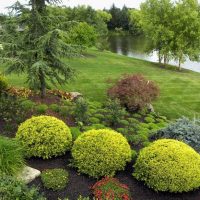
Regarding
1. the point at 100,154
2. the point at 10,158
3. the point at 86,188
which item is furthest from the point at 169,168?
the point at 10,158

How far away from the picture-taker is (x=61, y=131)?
9.13 m

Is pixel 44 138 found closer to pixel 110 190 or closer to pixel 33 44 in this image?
pixel 110 190

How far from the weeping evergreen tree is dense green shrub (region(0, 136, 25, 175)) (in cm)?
453

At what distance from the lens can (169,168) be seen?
7734 millimetres

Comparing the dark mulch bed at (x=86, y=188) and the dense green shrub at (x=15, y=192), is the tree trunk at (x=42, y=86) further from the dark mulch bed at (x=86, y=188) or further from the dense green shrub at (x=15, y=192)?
the dense green shrub at (x=15, y=192)

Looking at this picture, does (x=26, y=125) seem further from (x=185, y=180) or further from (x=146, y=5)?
(x=146, y=5)

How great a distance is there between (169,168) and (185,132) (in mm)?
2718

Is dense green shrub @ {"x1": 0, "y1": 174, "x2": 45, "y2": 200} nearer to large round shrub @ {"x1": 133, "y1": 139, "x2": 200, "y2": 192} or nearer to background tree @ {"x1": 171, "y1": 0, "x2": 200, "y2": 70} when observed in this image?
large round shrub @ {"x1": 133, "y1": 139, "x2": 200, "y2": 192}

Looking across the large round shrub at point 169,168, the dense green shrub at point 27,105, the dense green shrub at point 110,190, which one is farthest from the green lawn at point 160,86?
the dense green shrub at point 110,190

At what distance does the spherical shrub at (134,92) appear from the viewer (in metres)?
14.0

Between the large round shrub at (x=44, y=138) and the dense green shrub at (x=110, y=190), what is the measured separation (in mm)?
1730

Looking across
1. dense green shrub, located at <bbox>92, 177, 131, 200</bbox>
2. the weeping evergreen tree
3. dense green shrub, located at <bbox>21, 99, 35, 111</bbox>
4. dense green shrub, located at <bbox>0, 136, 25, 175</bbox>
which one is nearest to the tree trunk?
the weeping evergreen tree

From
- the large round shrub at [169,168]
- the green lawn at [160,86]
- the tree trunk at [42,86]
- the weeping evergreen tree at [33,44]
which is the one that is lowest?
the green lawn at [160,86]

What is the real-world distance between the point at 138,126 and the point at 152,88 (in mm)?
2703
